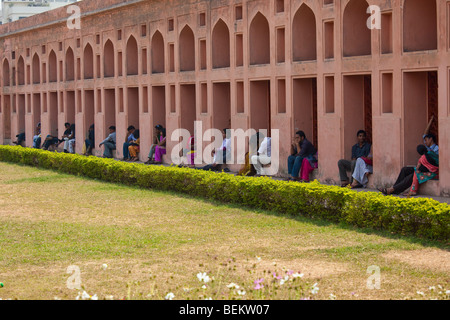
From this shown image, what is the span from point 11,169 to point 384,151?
35.4 ft

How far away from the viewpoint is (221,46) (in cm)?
1691

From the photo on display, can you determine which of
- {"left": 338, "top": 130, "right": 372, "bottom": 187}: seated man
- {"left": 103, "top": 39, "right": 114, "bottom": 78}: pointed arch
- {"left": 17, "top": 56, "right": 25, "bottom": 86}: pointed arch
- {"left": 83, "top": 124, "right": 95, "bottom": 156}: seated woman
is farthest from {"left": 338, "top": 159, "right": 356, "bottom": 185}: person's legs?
{"left": 17, "top": 56, "right": 25, "bottom": 86}: pointed arch

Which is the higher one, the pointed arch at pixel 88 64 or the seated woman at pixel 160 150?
the pointed arch at pixel 88 64

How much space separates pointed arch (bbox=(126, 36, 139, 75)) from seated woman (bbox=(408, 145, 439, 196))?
415 inches

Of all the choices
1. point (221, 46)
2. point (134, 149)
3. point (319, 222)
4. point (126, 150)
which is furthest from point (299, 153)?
point (126, 150)

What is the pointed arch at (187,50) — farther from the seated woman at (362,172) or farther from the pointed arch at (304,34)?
the seated woman at (362,172)

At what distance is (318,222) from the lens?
10328 mm

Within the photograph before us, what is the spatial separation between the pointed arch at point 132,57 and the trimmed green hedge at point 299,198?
13.7 ft

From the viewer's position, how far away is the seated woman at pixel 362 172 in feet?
41.1

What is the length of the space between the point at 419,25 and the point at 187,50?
7.21m

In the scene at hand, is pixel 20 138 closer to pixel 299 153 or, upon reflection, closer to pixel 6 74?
pixel 6 74

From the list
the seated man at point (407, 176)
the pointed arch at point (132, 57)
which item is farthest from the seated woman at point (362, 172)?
the pointed arch at point (132, 57)

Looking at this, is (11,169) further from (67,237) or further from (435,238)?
(435,238)
